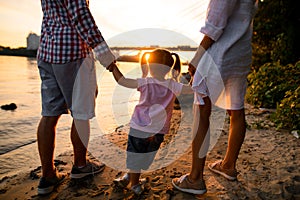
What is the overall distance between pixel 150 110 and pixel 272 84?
3.66 meters

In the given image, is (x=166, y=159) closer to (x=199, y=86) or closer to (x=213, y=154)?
(x=213, y=154)

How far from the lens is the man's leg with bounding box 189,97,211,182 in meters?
1.78

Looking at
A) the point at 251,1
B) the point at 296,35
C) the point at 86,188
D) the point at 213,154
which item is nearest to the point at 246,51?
the point at 251,1

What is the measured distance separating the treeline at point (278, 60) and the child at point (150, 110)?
2243 millimetres

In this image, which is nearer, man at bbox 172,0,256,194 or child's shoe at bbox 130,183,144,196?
man at bbox 172,0,256,194

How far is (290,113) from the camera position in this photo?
3430 millimetres

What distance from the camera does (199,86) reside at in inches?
67.7

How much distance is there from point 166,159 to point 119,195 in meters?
0.81

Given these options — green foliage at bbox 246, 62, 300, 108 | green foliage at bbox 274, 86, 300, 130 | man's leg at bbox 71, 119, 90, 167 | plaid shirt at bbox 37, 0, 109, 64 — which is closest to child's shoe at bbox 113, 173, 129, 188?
man's leg at bbox 71, 119, 90, 167

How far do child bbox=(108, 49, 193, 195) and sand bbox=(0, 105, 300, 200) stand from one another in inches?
7.8

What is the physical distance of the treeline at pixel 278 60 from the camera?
359cm

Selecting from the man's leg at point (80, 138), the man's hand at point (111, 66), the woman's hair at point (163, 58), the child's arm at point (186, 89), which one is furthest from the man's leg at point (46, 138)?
the child's arm at point (186, 89)

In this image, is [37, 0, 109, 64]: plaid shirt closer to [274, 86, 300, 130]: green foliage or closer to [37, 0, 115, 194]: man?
[37, 0, 115, 194]: man

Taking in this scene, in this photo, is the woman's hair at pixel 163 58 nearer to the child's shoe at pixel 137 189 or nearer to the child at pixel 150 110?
the child at pixel 150 110
